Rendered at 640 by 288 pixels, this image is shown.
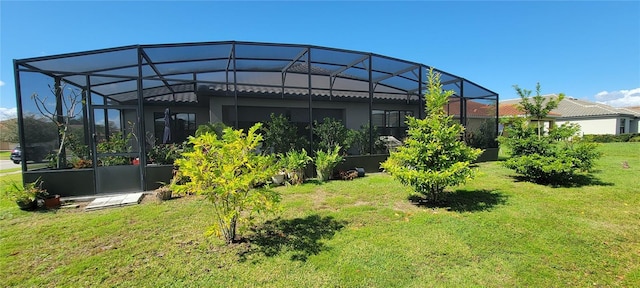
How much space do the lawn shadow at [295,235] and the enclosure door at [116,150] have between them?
470 centimetres

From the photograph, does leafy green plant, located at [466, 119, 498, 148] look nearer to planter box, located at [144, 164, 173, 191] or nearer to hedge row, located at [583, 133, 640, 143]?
planter box, located at [144, 164, 173, 191]

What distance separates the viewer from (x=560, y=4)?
8594 mm

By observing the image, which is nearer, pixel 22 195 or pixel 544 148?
pixel 22 195

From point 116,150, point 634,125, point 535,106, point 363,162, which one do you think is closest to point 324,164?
point 363,162

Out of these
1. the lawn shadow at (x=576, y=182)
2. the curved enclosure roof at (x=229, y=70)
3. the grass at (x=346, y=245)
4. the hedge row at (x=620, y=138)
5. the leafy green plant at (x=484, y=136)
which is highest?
the curved enclosure roof at (x=229, y=70)

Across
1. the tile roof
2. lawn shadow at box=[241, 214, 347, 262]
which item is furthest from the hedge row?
lawn shadow at box=[241, 214, 347, 262]

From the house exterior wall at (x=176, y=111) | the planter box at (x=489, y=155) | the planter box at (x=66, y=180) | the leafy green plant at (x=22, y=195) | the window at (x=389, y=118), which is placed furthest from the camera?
the window at (x=389, y=118)

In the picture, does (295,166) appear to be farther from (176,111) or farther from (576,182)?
(576,182)

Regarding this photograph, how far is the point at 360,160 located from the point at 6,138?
1100 cm

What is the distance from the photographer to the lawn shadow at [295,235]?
3.31 metres

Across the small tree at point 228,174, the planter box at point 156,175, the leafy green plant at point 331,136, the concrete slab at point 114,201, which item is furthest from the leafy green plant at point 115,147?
the leafy green plant at point 331,136

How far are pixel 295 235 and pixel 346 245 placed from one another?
80 cm

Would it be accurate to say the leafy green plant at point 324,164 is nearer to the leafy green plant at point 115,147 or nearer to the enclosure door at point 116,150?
the enclosure door at point 116,150

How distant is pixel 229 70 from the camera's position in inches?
366
